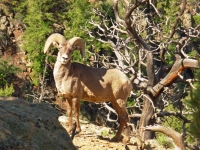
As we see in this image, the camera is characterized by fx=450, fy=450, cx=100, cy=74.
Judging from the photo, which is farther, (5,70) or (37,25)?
(37,25)

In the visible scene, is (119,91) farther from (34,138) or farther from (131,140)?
(34,138)

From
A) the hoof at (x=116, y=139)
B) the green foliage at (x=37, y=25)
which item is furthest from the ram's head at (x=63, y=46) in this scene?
the green foliage at (x=37, y=25)

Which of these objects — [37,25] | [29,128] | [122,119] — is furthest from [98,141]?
[37,25]

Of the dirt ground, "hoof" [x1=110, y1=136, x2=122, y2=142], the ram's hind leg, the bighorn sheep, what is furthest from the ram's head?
"hoof" [x1=110, y1=136, x2=122, y2=142]

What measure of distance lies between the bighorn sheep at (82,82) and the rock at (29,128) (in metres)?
4.47

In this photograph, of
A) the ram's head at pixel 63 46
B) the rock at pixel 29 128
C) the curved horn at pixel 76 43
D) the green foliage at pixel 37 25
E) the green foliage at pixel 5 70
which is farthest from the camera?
the green foliage at pixel 37 25

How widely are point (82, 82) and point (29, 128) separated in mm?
5390

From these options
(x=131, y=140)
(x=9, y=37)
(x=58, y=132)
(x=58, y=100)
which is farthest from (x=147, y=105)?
(x=9, y=37)

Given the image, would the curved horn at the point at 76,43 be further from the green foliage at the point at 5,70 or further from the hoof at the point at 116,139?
the green foliage at the point at 5,70

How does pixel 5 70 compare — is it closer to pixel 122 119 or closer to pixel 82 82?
pixel 122 119

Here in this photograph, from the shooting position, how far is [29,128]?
4238mm

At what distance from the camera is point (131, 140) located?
34.2 ft

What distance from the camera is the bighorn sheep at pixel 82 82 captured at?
30.7ft

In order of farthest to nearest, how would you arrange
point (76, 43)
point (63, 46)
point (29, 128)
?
point (76, 43) → point (63, 46) → point (29, 128)
